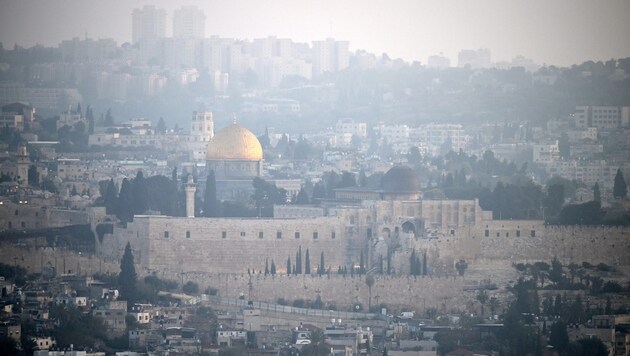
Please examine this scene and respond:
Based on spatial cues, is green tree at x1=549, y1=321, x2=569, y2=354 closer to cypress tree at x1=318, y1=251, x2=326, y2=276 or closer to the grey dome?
cypress tree at x1=318, y1=251, x2=326, y2=276

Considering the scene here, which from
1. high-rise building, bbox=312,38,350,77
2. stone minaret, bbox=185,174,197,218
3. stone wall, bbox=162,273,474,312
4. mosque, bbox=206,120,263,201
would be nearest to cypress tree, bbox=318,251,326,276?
stone wall, bbox=162,273,474,312

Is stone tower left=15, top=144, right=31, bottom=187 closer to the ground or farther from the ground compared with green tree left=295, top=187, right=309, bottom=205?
farther from the ground

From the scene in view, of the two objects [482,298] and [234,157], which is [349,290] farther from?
[234,157]

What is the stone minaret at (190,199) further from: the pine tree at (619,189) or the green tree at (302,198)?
the pine tree at (619,189)

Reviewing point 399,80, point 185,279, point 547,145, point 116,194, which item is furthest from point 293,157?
point 399,80

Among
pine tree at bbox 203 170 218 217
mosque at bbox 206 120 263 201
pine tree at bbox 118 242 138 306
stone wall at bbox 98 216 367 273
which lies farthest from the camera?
mosque at bbox 206 120 263 201

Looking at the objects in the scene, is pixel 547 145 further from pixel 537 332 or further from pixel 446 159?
pixel 537 332
